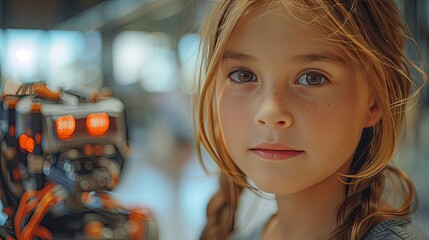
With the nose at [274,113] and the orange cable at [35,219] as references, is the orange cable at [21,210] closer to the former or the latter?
the orange cable at [35,219]

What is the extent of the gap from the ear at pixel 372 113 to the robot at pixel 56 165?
0.23m

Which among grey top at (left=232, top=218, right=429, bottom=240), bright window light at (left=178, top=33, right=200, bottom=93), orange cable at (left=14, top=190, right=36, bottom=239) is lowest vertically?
grey top at (left=232, top=218, right=429, bottom=240)

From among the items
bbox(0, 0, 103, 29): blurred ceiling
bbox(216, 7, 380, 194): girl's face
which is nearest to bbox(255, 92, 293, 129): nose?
bbox(216, 7, 380, 194): girl's face

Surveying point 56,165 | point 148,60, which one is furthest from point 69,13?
point 148,60

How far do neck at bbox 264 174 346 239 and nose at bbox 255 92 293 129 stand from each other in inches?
4.0

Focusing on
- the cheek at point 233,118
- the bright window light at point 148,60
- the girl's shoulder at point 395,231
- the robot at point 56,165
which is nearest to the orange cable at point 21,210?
the robot at point 56,165

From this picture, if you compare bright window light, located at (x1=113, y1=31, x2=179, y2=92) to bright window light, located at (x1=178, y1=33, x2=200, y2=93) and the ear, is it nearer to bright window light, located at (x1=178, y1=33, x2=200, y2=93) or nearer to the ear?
bright window light, located at (x1=178, y1=33, x2=200, y2=93)

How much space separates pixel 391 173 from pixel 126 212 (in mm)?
276

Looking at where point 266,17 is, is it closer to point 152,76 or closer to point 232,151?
point 232,151

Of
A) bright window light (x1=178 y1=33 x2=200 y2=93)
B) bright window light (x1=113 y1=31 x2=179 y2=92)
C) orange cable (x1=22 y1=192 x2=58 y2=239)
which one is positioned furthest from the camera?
bright window light (x1=113 y1=31 x2=179 y2=92)

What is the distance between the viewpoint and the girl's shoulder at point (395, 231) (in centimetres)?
57

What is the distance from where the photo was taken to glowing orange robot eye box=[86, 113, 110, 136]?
56 cm

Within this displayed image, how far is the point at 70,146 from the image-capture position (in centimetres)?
55

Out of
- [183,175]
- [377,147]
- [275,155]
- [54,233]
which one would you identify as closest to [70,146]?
[54,233]
